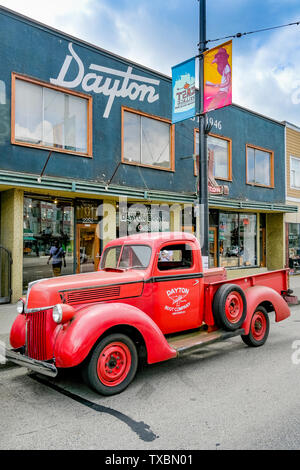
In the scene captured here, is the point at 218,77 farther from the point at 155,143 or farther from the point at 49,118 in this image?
the point at 155,143

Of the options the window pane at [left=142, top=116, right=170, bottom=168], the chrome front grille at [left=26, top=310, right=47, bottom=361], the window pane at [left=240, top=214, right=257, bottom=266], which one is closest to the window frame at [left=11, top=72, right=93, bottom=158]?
the window pane at [left=142, top=116, right=170, bottom=168]

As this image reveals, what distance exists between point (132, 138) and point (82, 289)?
863 cm

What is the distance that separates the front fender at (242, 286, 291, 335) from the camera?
595 centimetres

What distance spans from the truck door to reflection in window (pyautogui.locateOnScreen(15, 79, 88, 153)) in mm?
6249

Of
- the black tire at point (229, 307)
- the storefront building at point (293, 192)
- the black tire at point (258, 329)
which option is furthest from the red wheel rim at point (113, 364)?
the storefront building at point (293, 192)

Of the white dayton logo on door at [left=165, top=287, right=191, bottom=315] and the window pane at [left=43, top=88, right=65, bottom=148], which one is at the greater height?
the window pane at [left=43, top=88, right=65, bottom=148]

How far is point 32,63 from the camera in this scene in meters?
9.98

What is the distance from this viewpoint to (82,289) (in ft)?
15.3

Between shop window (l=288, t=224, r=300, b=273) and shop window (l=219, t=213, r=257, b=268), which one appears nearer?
shop window (l=219, t=213, r=257, b=268)

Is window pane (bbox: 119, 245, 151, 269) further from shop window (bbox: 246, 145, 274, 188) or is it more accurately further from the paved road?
shop window (bbox: 246, 145, 274, 188)

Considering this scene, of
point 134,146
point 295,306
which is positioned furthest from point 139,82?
point 295,306

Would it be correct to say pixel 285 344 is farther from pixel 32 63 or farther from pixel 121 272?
pixel 32 63

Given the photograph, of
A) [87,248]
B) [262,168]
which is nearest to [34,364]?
[87,248]
